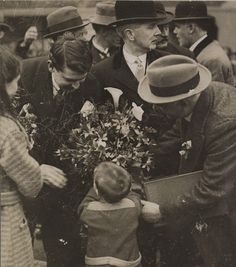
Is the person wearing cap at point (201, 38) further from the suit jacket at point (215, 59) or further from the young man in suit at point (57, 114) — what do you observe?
the young man in suit at point (57, 114)

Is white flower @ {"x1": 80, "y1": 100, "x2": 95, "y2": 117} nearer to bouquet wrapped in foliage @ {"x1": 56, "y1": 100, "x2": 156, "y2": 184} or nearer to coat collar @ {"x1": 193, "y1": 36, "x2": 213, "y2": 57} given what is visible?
bouquet wrapped in foliage @ {"x1": 56, "y1": 100, "x2": 156, "y2": 184}

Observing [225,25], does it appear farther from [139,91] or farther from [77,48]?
[77,48]

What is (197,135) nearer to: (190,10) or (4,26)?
(190,10)

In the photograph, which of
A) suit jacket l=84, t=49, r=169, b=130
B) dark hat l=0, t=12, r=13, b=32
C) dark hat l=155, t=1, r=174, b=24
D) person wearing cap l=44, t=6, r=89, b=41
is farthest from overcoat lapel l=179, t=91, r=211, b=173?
dark hat l=0, t=12, r=13, b=32

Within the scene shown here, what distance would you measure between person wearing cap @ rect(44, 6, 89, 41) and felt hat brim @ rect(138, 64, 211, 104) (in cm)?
36

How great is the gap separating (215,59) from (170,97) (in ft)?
1.03

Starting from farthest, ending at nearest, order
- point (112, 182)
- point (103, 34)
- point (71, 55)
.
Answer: point (103, 34), point (71, 55), point (112, 182)

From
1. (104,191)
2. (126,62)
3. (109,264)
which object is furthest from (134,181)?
(126,62)

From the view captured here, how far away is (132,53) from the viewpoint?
2729 mm

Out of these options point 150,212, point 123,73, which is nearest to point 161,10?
point 123,73

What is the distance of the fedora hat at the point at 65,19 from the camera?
2727 mm

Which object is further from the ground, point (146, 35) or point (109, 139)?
point (146, 35)

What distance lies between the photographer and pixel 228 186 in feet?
8.84

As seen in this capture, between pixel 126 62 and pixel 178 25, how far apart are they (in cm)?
30
